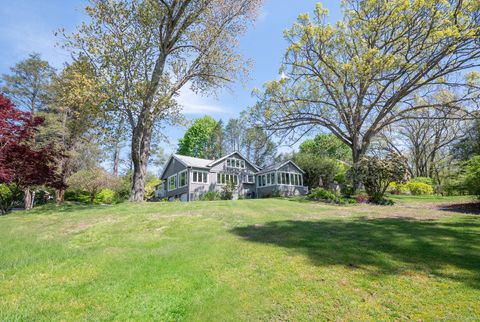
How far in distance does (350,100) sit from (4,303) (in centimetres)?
2313

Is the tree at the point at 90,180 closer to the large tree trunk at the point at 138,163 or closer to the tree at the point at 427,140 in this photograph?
the large tree trunk at the point at 138,163

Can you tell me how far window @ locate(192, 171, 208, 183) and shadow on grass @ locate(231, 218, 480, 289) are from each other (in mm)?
20795

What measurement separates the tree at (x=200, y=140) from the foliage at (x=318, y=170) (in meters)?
18.7

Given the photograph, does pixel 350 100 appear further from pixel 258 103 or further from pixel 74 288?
pixel 74 288

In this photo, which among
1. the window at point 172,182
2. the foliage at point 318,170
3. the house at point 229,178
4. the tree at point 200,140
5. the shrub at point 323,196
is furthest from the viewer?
the tree at point 200,140

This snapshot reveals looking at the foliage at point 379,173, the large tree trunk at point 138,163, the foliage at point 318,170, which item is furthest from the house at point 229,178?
the foliage at point 379,173

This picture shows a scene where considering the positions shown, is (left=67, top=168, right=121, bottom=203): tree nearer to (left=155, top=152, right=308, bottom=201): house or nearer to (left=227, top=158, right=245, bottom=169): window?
(left=155, top=152, right=308, bottom=201): house

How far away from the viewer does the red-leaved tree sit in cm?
1220

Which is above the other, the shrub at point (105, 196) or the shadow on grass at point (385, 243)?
the shrub at point (105, 196)

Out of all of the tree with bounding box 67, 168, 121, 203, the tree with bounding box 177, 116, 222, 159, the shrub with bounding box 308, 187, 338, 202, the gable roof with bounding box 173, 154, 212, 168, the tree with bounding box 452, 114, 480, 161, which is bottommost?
the shrub with bounding box 308, 187, 338, 202

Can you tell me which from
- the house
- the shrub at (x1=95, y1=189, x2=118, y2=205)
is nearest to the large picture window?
the house

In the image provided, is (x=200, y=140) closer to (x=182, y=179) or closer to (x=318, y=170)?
(x=182, y=179)

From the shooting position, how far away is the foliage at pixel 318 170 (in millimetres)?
34750

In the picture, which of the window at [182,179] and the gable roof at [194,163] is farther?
the window at [182,179]
